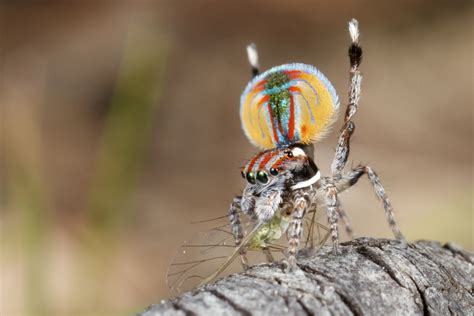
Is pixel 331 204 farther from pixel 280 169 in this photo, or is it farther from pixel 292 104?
pixel 292 104

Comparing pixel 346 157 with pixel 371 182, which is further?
pixel 346 157

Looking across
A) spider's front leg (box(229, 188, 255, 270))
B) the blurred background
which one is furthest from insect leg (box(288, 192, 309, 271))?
the blurred background

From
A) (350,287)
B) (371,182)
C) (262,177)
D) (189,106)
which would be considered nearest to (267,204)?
(262,177)

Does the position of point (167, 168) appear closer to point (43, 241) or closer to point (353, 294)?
point (43, 241)

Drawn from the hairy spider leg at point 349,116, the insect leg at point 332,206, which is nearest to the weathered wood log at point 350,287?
the insect leg at point 332,206

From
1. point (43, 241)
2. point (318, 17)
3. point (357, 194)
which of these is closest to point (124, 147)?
point (43, 241)
